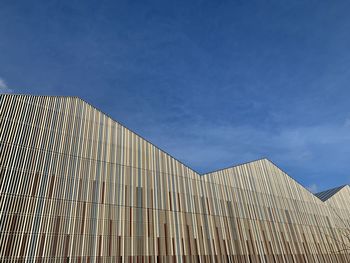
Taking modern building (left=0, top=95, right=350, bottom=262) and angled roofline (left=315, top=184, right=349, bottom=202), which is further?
angled roofline (left=315, top=184, right=349, bottom=202)

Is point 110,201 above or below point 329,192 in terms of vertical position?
below

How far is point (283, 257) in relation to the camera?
30.1 metres

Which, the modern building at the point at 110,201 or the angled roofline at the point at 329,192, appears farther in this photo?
the angled roofline at the point at 329,192

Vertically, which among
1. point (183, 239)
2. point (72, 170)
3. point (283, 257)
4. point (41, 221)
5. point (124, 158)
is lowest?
point (283, 257)

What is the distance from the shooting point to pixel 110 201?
818 inches

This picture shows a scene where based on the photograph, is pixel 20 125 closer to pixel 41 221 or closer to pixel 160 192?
pixel 41 221

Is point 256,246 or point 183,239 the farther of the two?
point 256,246

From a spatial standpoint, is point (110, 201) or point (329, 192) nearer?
point (110, 201)

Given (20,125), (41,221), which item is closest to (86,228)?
(41,221)

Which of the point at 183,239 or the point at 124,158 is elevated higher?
the point at 124,158

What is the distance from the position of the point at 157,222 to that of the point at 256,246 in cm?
1398

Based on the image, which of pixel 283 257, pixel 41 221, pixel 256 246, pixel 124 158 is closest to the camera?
pixel 41 221

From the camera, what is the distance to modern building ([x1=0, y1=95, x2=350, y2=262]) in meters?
17.0

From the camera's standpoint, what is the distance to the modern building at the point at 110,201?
1695cm
